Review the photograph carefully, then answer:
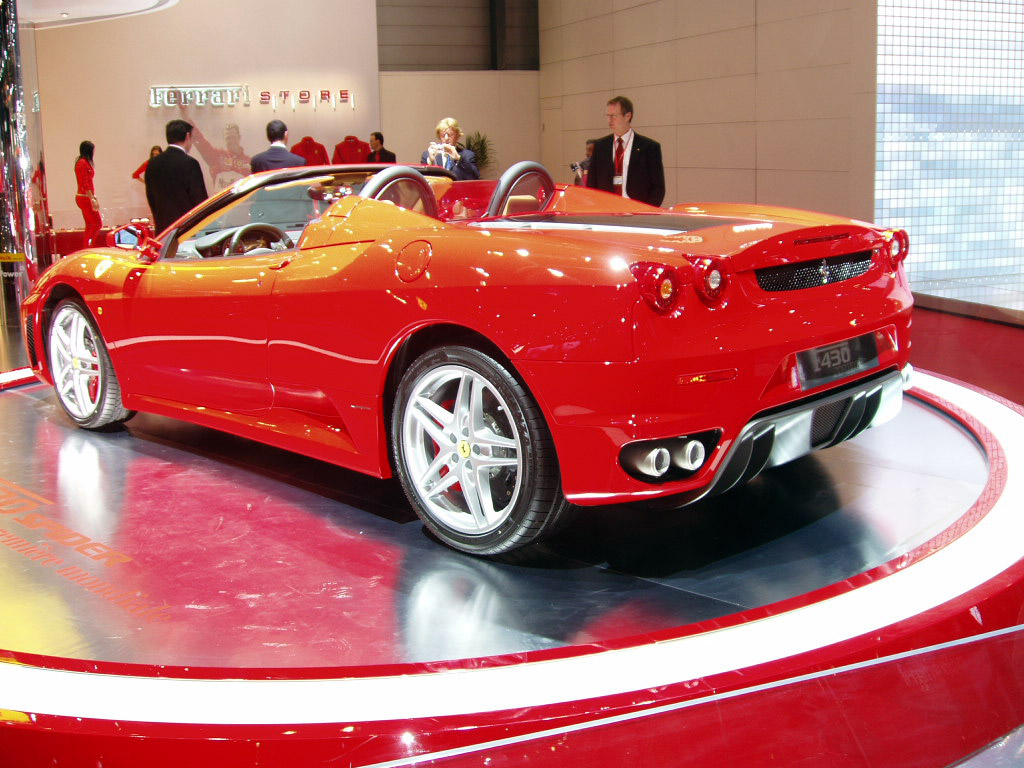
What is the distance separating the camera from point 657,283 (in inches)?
100.0

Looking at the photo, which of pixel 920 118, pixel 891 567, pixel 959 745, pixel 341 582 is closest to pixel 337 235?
pixel 341 582

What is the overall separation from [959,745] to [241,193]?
3055 millimetres

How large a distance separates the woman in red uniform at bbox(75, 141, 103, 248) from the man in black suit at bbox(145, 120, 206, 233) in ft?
17.5

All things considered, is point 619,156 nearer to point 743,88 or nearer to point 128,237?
point 128,237

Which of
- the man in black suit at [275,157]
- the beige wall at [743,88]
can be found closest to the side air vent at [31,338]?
the man in black suit at [275,157]

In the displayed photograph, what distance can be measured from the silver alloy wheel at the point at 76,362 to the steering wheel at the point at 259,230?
0.82 meters

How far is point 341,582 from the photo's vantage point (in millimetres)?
2908

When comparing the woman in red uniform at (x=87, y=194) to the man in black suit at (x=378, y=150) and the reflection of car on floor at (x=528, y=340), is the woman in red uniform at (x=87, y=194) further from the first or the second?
the reflection of car on floor at (x=528, y=340)

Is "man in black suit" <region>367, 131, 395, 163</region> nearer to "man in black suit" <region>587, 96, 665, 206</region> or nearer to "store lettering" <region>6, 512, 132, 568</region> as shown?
"man in black suit" <region>587, 96, 665, 206</region>

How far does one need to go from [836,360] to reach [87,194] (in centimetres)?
1193

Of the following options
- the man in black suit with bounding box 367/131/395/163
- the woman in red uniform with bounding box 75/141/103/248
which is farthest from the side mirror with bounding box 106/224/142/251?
the woman in red uniform with bounding box 75/141/103/248

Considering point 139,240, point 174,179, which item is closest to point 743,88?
point 174,179

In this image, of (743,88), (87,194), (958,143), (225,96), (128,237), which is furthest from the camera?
(225,96)

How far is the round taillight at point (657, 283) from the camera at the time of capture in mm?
2541
